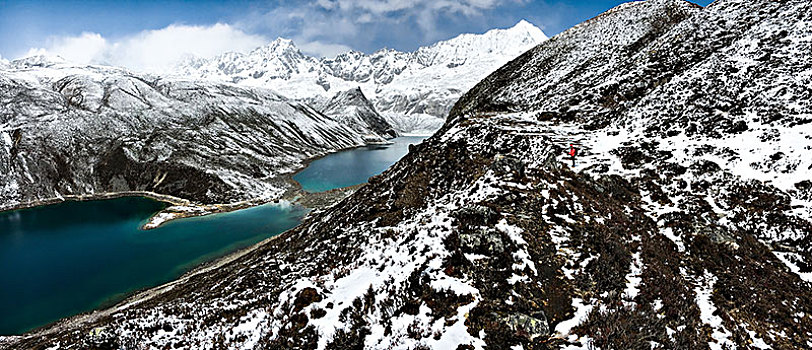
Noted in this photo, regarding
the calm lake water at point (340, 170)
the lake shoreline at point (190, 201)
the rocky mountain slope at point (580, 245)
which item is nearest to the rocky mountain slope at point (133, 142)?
the lake shoreline at point (190, 201)

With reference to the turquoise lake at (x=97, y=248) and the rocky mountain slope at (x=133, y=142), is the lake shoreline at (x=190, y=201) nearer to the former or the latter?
the rocky mountain slope at (x=133, y=142)

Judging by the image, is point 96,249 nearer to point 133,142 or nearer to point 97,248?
point 97,248

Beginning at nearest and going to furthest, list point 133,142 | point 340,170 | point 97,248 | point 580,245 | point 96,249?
point 580,245 → point 96,249 → point 97,248 → point 133,142 → point 340,170

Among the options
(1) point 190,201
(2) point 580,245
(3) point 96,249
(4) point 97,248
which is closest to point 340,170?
(1) point 190,201

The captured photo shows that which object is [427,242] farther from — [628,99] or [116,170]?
[116,170]

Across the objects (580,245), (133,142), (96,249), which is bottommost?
(580,245)
